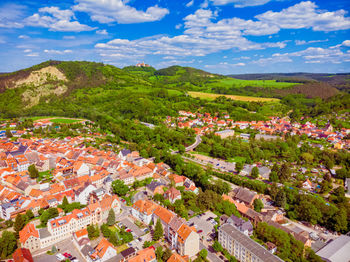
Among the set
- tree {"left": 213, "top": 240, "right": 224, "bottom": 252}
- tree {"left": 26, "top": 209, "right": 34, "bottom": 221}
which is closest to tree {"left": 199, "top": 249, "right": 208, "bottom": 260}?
tree {"left": 213, "top": 240, "right": 224, "bottom": 252}

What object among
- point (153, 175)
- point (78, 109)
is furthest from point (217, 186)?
point (78, 109)

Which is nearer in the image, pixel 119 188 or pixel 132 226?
pixel 132 226

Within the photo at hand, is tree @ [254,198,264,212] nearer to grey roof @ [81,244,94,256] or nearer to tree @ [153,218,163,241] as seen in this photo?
tree @ [153,218,163,241]

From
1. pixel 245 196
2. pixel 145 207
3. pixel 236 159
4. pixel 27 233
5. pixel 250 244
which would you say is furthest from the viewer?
pixel 236 159

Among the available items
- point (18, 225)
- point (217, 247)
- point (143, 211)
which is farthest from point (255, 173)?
point (18, 225)

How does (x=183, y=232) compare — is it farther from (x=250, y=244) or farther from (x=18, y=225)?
(x=18, y=225)

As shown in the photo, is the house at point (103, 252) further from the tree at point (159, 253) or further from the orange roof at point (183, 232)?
the orange roof at point (183, 232)

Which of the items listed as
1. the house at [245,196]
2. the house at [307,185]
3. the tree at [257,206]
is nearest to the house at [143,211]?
the house at [245,196]
